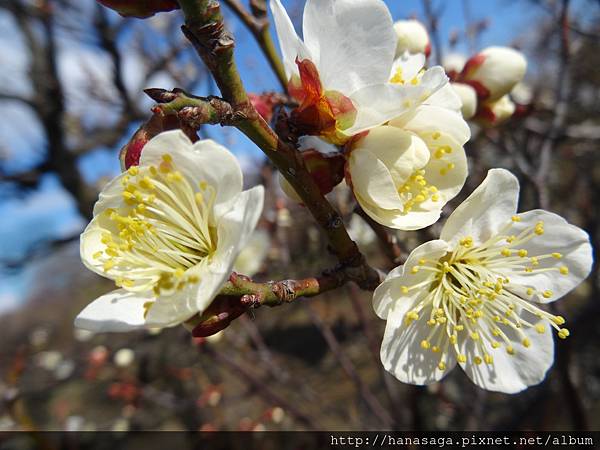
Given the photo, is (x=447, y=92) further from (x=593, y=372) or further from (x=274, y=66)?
(x=593, y=372)

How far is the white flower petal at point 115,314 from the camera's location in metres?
0.50

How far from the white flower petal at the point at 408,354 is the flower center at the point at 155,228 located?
0.30 metres

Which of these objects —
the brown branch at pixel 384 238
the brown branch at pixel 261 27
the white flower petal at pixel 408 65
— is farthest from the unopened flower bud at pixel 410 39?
the brown branch at pixel 384 238

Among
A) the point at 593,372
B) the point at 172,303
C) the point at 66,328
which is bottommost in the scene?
the point at 66,328

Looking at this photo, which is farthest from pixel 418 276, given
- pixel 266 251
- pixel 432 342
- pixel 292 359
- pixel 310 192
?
pixel 292 359

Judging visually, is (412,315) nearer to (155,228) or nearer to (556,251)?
(556,251)

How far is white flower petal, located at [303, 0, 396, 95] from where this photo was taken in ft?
1.88

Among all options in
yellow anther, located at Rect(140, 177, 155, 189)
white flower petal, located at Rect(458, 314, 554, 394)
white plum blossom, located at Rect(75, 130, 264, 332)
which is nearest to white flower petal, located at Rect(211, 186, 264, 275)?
white plum blossom, located at Rect(75, 130, 264, 332)

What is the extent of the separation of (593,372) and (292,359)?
106 inches

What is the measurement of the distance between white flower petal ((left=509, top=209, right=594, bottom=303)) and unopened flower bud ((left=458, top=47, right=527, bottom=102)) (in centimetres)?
38

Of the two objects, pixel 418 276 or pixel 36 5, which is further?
pixel 36 5

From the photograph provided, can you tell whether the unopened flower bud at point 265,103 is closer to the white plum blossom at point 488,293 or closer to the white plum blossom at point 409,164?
the white plum blossom at point 409,164

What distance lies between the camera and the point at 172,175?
55 centimetres

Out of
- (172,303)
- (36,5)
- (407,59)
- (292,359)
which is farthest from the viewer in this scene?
(292,359)
